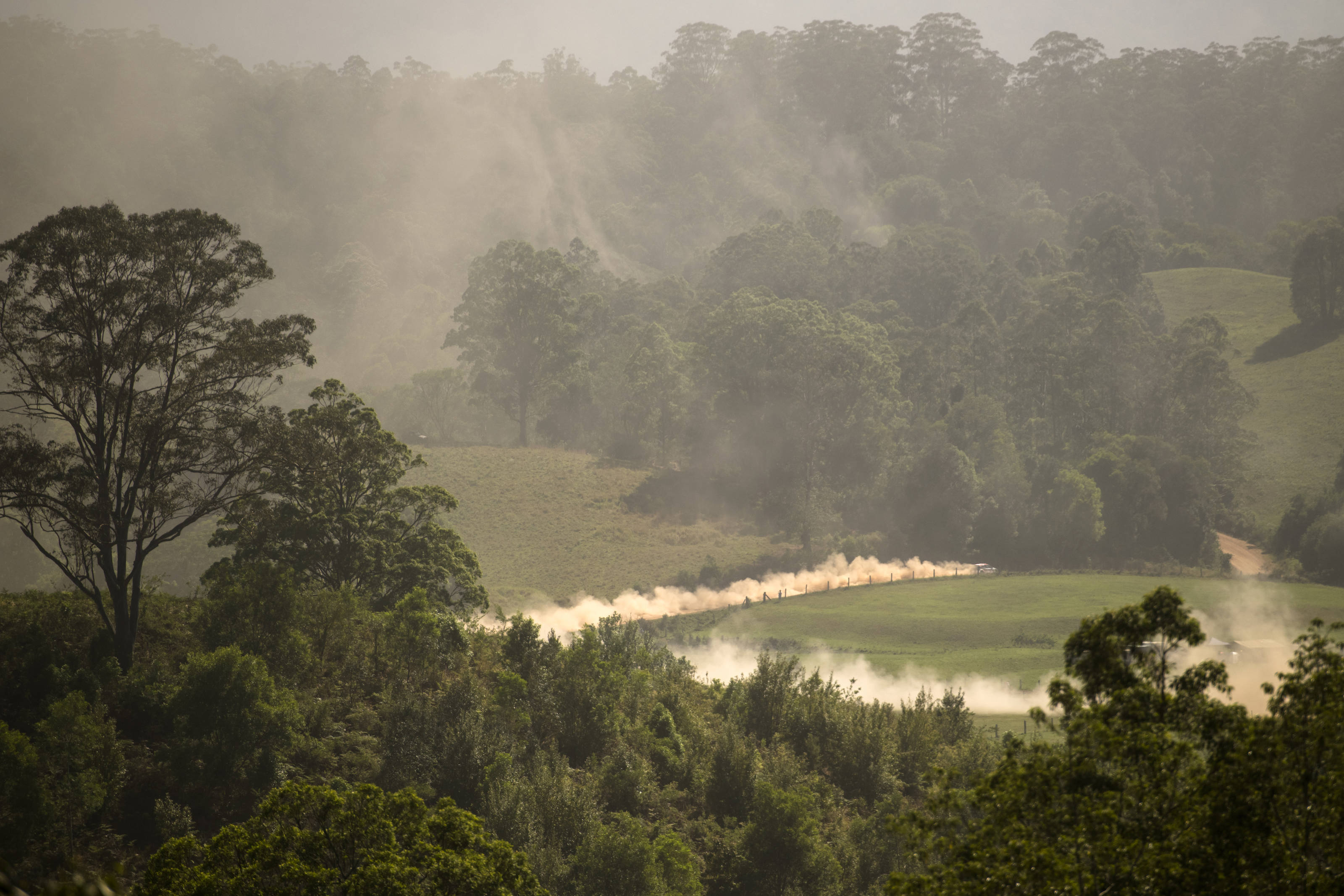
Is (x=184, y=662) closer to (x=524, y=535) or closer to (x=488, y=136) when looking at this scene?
(x=524, y=535)

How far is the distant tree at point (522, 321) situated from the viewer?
362ft

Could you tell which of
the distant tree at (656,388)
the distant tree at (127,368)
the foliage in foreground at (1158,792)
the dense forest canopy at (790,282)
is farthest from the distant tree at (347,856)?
the distant tree at (656,388)

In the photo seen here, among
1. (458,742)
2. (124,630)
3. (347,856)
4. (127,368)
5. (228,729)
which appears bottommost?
(458,742)

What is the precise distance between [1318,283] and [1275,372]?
1352 centimetres

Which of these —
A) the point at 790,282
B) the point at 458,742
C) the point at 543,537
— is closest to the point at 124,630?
the point at 458,742

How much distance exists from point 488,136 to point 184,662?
17874 cm

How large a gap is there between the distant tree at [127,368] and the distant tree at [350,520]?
2.78m

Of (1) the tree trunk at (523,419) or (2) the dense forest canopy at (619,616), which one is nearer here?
(2) the dense forest canopy at (619,616)

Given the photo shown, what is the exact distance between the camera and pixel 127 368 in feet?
111

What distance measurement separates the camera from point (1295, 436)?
114188mm

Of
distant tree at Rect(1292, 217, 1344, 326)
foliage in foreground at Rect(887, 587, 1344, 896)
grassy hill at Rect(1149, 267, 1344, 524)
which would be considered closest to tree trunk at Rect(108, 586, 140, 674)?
foliage in foreground at Rect(887, 587, 1344, 896)

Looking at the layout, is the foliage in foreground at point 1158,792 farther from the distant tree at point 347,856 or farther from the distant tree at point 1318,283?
the distant tree at point 1318,283

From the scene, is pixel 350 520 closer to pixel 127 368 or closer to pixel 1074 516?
pixel 127 368

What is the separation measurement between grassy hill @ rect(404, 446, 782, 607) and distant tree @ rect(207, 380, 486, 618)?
39.7 m
